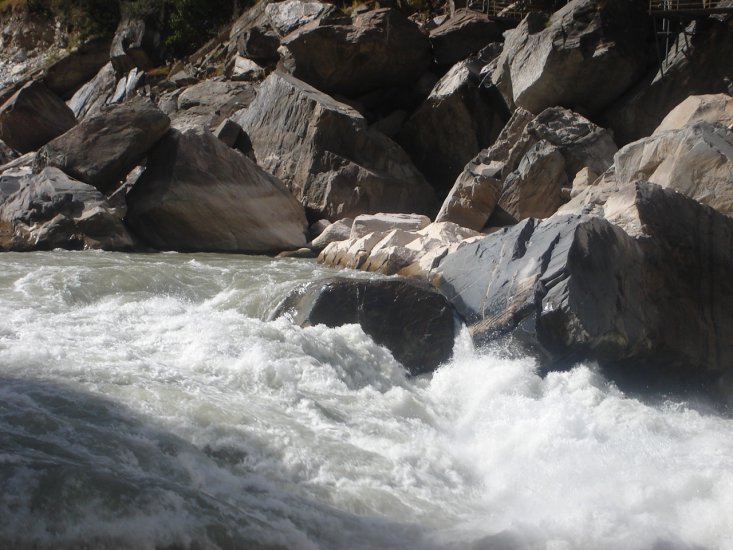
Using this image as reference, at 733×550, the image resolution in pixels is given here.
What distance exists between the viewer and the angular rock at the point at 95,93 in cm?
2598

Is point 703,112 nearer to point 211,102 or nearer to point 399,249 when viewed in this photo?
point 399,249

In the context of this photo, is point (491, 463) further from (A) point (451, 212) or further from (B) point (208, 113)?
Answer: (B) point (208, 113)

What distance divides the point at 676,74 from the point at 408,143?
5733 mm

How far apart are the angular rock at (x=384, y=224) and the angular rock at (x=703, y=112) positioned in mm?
3751

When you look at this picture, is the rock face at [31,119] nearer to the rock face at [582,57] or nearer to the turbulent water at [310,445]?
the turbulent water at [310,445]

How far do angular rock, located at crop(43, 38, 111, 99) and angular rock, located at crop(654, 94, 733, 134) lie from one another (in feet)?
75.4

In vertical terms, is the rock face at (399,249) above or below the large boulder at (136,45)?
below

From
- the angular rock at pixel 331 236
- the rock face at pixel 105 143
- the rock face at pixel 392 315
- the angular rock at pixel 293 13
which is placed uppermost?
the angular rock at pixel 293 13

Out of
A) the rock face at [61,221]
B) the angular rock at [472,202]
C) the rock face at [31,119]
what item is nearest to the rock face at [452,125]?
the angular rock at [472,202]

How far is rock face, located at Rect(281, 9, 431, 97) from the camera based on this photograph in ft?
58.3

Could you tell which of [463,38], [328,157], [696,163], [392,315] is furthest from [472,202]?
[463,38]

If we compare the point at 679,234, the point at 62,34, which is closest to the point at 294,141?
the point at 679,234

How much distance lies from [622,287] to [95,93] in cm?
2319

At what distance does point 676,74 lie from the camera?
1441 centimetres
